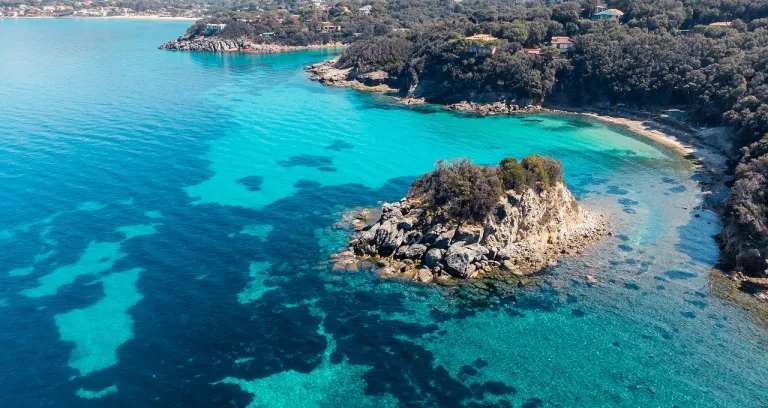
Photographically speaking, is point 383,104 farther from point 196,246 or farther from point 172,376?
point 172,376

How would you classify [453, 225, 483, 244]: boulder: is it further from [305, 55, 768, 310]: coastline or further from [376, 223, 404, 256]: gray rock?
[305, 55, 768, 310]: coastline

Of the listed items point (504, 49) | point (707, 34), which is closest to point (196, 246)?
point (504, 49)

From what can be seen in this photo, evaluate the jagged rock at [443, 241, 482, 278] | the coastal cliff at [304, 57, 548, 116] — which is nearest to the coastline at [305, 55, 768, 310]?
the coastal cliff at [304, 57, 548, 116]

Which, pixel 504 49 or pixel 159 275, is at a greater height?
pixel 504 49

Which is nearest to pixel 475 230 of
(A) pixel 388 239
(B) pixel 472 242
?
(B) pixel 472 242

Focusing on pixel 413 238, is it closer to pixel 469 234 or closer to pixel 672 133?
pixel 469 234

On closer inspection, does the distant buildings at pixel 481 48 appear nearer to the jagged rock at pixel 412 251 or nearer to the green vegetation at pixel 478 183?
the green vegetation at pixel 478 183

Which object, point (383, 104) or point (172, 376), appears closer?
point (172, 376)
